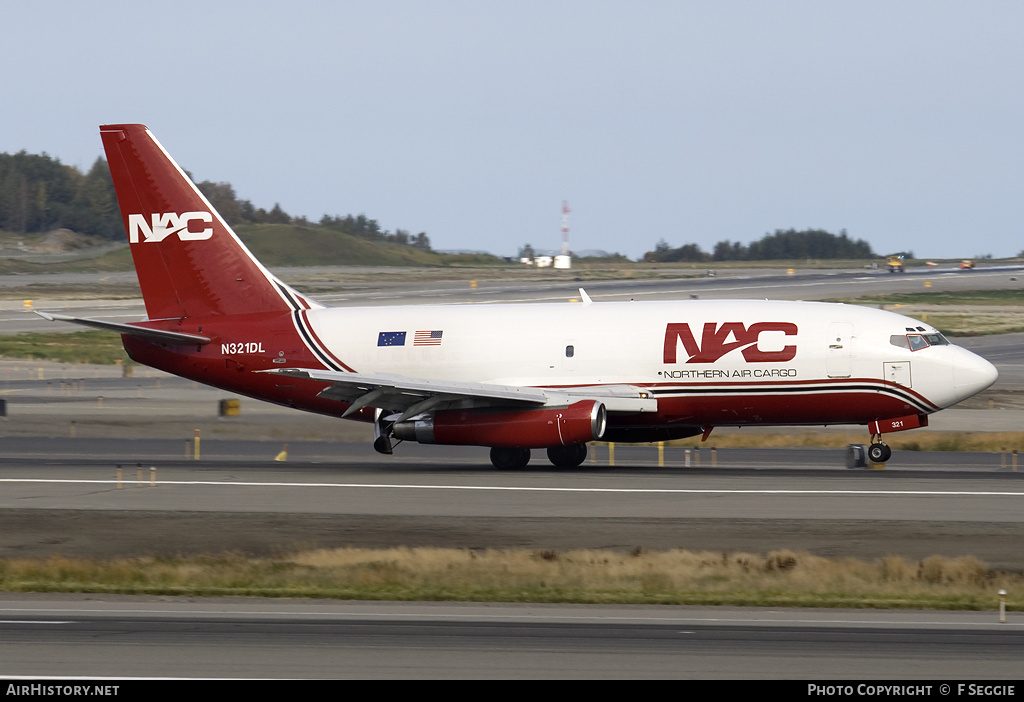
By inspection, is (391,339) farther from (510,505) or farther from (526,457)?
(510,505)

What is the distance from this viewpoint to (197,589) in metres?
19.7

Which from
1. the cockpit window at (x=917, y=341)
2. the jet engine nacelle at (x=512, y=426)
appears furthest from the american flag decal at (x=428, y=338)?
the cockpit window at (x=917, y=341)

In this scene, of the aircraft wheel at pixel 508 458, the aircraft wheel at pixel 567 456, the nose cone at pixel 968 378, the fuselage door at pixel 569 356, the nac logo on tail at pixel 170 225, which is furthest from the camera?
the nac logo on tail at pixel 170 225

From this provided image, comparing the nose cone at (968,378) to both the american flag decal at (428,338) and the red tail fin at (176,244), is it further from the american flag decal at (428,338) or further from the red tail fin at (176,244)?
the red tail fin at (176,244)

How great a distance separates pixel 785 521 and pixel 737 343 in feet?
28.3

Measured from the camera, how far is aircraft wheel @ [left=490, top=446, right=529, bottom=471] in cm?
3628

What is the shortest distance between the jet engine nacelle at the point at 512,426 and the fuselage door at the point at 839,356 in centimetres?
616

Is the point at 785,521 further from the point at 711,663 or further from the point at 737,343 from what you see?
the point at 711,663

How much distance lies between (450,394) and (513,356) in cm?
266

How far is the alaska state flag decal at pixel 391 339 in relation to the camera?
37062 millimetres

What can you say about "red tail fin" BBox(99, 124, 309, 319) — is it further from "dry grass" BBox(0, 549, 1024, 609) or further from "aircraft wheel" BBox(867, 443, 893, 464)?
"aircraft wheel" BBox(867, 443, 893, 464)

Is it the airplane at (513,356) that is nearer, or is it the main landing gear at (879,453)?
the main landing gear at (879,453)

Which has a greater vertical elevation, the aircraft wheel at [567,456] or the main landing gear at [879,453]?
the main landing gear at [879,453]

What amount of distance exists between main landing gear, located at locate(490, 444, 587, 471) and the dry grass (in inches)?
520
